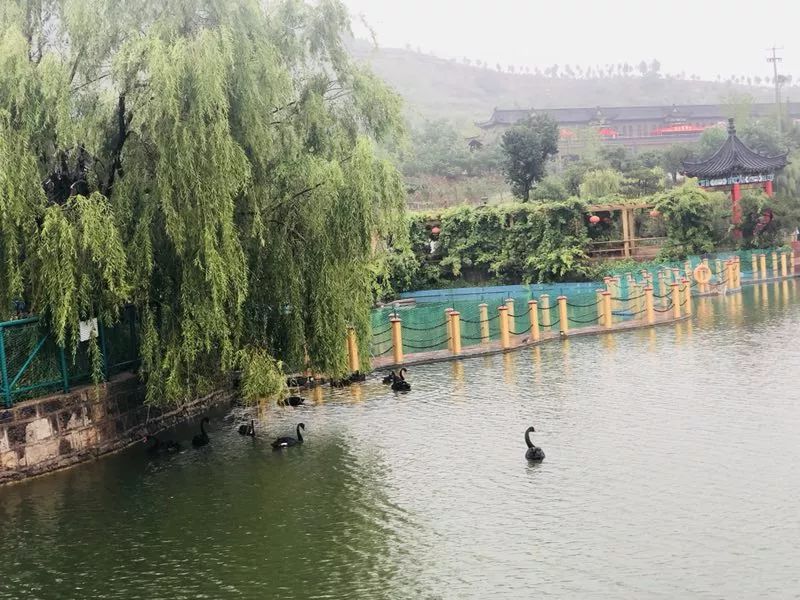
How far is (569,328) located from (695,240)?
18.3 meters

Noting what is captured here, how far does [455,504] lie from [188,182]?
6008mm

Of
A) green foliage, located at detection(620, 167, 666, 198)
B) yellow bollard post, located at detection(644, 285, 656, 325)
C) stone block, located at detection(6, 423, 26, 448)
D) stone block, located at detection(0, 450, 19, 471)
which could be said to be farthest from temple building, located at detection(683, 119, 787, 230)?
stone block, located at detection(0, 450, 19, 471)

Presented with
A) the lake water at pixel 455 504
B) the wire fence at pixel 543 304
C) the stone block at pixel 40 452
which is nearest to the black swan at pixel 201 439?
the lake water at pixel 455 504

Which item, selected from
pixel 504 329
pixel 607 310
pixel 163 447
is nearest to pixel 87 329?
pixel 163 447

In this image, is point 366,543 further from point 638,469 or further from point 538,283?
point 538,283

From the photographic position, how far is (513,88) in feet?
571

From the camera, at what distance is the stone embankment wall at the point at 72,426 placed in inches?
525

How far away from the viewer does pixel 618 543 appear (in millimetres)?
9875

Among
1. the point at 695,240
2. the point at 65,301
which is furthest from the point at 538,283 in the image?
the point at 65,301

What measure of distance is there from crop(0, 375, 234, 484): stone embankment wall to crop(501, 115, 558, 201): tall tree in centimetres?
3615

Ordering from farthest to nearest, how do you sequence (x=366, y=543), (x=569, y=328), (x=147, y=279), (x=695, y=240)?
(x=695, y=240), (x=569, y=328), (x=147, y=279), (x=366, y=543)

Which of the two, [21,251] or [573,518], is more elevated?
[21,251]

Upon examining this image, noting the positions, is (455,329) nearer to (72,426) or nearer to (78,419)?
(78,419)

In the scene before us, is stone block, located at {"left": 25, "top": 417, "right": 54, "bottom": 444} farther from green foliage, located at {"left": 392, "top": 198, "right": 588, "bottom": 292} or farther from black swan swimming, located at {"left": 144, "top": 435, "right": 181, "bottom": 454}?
green foliage, located at {"left": 392, "top": 198, "right": 588, "bottom": 292}
